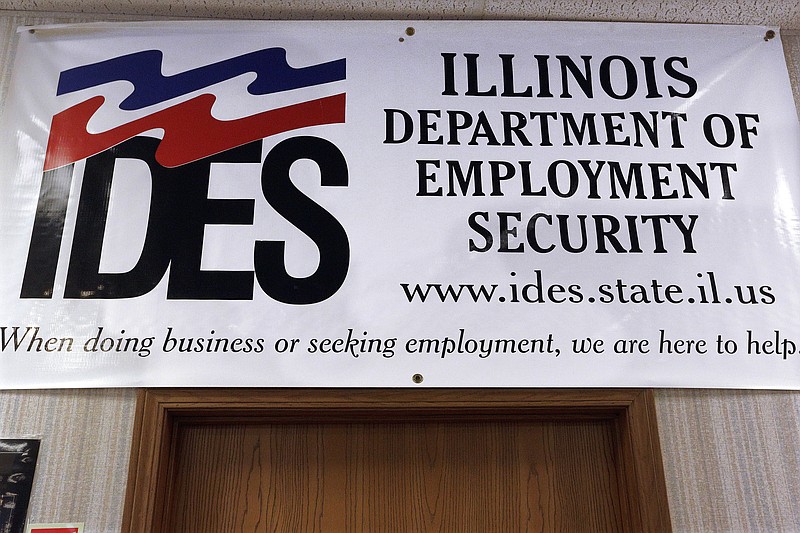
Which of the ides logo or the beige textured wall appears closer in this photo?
the beige textured wall

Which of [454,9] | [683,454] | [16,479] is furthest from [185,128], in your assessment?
[683,454]

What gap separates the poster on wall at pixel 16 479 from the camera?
1472 millimetres

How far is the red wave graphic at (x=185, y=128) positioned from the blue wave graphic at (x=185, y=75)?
5cm

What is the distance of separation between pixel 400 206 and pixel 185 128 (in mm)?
573

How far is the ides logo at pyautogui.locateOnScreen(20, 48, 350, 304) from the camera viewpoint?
1.63 meters

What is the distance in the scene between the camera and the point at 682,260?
66.0 inches

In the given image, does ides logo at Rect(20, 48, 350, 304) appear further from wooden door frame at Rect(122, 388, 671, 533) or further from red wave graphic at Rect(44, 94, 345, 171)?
wooden door frame at Rect(122, 388, 671, 533)

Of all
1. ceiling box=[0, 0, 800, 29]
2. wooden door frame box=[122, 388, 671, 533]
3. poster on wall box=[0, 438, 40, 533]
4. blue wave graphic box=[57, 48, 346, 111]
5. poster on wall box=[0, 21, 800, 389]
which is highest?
ceiling box=[0, 0, 800, 29]

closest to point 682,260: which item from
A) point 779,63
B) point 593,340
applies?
point 593,340

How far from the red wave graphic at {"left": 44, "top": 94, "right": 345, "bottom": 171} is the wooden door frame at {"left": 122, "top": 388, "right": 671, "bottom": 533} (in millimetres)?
591

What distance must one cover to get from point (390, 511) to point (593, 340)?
60 cm

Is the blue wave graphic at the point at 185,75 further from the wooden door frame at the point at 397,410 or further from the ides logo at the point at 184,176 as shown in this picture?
the wooden door frame at the point at 397,410

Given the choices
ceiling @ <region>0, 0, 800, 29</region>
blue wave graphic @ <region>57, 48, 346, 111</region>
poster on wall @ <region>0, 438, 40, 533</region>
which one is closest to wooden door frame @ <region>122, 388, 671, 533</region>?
poster on wall @ <region>0, 438, 40, 533</region>

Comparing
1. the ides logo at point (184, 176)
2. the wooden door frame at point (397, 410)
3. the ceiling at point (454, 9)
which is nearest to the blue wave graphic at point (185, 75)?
the ides logo at point (184, 176)
